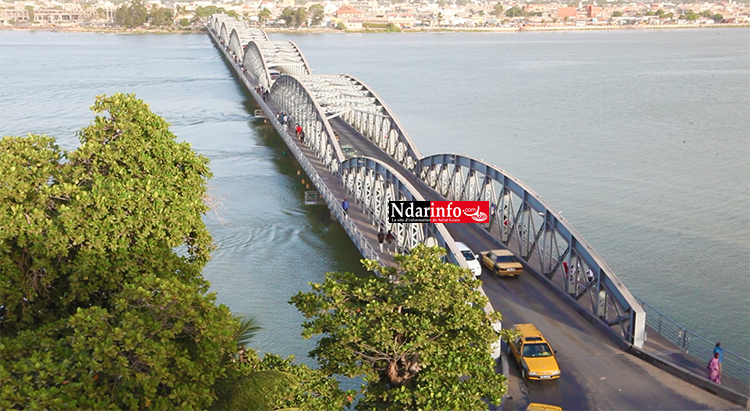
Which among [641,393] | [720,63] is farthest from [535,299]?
[720,63]

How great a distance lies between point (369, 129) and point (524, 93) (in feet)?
A: 140

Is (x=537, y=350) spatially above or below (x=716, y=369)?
below

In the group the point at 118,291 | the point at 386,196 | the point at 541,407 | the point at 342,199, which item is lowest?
the point at 342,199

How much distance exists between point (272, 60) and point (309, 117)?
3727 centimetres

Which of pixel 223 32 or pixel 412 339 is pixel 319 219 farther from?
pixel 223 32

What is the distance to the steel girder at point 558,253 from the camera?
1036 inches

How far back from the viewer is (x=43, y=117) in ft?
279

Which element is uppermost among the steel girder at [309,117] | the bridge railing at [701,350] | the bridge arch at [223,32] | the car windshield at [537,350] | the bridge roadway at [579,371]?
the bridge arch at [223,32]

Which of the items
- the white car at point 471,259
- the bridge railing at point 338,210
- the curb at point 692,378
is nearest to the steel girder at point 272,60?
the bridge railing at point 338,210

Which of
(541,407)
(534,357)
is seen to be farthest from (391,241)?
(541,407)

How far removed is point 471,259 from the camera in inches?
1291

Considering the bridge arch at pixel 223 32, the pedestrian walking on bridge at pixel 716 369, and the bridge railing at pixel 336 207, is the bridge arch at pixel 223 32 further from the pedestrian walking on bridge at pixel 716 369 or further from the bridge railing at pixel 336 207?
the pedestrian walking on bridge at pixel 716 369

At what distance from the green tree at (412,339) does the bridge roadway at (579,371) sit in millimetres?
5342

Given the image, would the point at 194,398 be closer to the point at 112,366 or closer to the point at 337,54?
the point at 112,366
